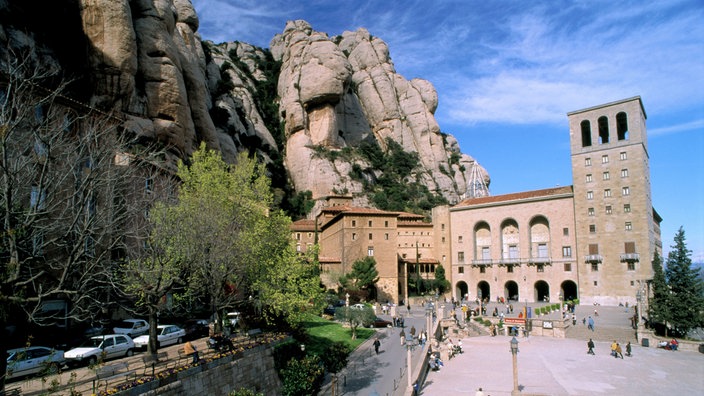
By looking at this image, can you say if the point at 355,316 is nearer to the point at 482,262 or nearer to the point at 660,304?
the point at 660,304

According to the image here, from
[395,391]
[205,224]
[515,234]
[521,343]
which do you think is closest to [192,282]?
[205,224]

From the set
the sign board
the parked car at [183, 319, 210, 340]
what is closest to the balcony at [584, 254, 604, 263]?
the sign board

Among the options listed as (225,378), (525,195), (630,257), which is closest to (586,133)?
(525,195)

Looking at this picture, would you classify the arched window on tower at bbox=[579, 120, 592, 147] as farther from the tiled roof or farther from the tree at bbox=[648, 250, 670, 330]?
the tree at bbox=[648, 250, 670, 330]

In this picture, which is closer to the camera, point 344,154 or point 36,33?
point 36,33

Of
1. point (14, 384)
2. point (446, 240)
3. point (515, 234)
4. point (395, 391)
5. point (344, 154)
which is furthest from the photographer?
point (344, 154)

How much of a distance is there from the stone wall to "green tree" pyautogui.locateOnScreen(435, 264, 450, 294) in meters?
44.7

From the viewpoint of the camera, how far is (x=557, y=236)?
58.2 metres

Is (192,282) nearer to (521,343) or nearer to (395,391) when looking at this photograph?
(395,391)

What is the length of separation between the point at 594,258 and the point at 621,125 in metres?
18.3

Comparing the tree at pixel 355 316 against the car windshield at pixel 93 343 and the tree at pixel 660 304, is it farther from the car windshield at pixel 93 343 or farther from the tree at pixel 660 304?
the tree at pixel 660 304

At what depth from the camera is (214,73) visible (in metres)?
70.2

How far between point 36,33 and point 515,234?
56.4m

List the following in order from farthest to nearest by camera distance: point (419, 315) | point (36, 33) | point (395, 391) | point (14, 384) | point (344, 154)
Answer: point (344, 154) < point (419, 315) < point (36, 33) < point (395, 391) < point (14, 384)
